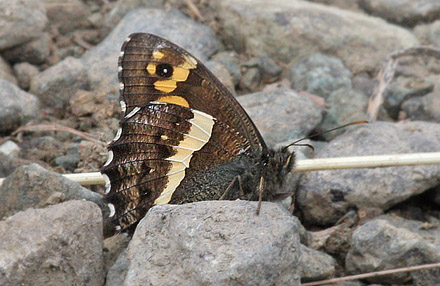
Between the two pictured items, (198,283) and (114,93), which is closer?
(198,283)

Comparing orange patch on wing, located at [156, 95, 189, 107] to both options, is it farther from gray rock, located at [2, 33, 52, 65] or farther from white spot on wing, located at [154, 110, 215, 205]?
gray rock, located at [2, 33, 52, 65]

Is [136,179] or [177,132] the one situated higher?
[177,132]

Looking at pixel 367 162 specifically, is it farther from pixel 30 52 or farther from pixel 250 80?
pixel 30 52

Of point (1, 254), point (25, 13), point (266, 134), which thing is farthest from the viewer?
point (25, 13)

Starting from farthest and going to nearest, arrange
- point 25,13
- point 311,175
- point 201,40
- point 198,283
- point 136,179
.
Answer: point 201,40, point 25,13, point 311,175, point 136,179, point 198,283

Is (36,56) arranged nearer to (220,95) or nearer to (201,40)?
(201,40)

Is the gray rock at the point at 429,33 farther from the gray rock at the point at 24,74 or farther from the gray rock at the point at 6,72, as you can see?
the gray rock at the point at 6,72

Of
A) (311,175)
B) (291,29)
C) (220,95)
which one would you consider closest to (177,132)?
(220,95)

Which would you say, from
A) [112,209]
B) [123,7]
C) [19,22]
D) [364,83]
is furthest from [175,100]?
[123,7]
